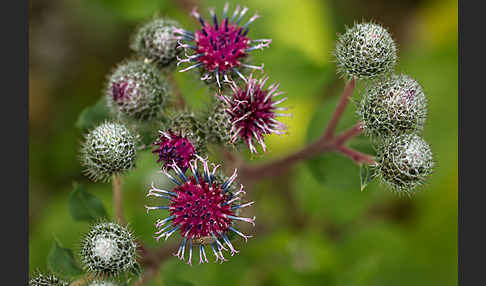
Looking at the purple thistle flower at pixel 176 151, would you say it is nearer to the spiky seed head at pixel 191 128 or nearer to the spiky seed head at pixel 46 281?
the spiky seed head at pixel 191 128

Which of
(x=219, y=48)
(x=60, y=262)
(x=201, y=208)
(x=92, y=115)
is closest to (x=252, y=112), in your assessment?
(x=219, y=48)

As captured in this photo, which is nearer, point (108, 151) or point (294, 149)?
point (108, 151)

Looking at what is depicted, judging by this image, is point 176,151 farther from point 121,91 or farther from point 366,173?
point 366,173

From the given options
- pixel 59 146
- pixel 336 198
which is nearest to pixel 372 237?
pixel 336 198

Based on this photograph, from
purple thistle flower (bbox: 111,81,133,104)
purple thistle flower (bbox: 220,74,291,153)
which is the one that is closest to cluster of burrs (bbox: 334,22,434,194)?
purple thistle flower (bbox: 220,74,291,153)

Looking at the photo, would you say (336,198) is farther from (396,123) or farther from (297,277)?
(396,123)

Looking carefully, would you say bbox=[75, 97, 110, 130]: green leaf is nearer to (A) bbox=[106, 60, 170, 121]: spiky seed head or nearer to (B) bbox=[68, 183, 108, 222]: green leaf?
(A) bbox=[106, 60, 170, 121]: spiky seed head

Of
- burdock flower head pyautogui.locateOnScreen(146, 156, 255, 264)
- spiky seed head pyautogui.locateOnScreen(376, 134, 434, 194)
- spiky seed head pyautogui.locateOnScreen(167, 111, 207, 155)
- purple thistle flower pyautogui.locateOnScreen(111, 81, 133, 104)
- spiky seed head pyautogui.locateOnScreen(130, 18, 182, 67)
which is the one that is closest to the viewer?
spiky seed head pyautogui.locateOnScreen(376, 134, 434, 194)
